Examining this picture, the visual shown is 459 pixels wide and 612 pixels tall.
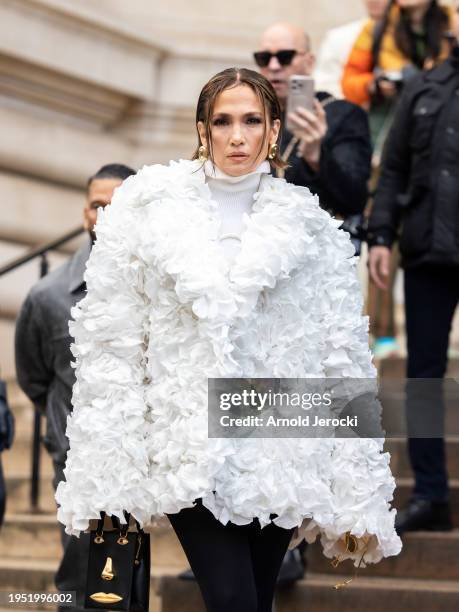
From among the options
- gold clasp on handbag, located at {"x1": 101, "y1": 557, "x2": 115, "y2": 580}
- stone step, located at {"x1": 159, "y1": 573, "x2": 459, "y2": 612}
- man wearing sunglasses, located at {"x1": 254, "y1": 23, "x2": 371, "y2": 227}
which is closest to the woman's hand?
man wearing sunglasses, located at {"x1": 254, "y1": 23, "x2": 371, "y2": 227}

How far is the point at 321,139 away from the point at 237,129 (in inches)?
69.5

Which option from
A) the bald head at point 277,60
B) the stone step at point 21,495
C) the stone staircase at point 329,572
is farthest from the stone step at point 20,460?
the bald head at point 277,60

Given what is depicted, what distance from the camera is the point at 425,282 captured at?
6.35 m

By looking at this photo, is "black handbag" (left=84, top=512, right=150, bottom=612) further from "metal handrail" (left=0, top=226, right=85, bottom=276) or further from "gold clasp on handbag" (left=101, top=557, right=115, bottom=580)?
"metal handrail" (left=0, top=226, right=85, bottom=276)

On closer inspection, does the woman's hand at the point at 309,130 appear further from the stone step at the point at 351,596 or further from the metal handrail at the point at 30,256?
the metal handrail at the point at 30,256

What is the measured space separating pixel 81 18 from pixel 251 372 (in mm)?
6174

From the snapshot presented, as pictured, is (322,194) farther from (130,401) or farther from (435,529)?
(130,401)

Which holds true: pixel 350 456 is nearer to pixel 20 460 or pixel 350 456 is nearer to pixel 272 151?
pixel 272 151

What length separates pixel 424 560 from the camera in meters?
6.13

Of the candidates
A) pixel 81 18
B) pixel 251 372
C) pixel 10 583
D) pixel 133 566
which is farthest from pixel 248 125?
pixel 81 18

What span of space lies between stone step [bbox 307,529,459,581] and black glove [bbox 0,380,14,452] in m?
1.59

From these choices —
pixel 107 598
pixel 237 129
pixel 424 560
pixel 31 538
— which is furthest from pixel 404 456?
pixel 107 598

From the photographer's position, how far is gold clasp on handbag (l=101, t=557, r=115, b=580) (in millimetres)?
4070

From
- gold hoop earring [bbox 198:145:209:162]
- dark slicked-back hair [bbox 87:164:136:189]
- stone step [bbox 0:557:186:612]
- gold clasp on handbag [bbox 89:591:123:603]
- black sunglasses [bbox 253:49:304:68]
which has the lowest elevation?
gold clasp on handbag [bbox 89:591:123:603]
